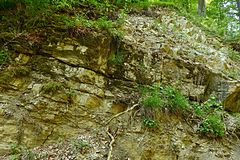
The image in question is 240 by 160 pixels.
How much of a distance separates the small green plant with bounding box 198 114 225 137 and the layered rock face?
250 millimetres

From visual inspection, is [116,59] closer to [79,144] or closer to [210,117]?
[79,144]

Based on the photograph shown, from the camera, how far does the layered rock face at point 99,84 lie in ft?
17.0

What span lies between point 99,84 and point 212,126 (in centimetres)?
242

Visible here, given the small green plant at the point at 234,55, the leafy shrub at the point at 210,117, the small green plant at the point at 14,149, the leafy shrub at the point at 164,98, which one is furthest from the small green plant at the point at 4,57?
the small green plant at the point at 234,55

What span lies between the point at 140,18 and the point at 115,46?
70.6 inches

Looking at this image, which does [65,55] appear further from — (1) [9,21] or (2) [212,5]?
(2) [212,5]

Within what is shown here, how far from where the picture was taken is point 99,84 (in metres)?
5.82

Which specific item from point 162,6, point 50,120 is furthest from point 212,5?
point 50,120

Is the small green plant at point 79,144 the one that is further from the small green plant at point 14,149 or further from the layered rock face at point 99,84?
the small green plant at point 14,149

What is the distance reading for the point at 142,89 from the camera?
6.01 m

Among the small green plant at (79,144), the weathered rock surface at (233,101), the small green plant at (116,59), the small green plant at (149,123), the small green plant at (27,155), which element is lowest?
the small green plant at (27,155)

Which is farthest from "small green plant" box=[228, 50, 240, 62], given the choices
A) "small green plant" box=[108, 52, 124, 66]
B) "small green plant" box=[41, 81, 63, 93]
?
"small green plant" box=[41, 81, 63, 93]

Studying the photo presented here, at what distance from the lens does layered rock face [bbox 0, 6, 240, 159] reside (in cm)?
517

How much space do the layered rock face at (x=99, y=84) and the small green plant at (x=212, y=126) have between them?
0.82 ft
